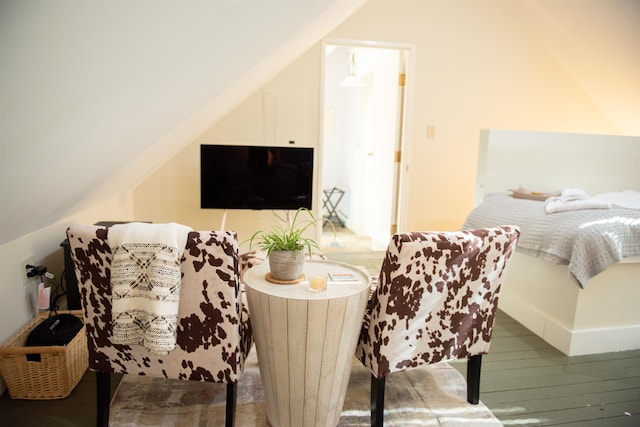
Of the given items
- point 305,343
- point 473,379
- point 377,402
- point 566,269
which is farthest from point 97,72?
point 566,269

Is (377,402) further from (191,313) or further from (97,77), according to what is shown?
(97,77)

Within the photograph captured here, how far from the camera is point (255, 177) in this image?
11.2ft

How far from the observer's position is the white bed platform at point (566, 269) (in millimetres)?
2387

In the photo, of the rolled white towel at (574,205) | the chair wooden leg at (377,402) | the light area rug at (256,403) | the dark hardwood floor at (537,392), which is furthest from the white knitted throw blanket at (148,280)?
the rolled white towel at (574,205)

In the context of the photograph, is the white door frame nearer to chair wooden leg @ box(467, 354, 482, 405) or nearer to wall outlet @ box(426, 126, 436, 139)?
wall outlet @ box(426, 126, 436, 139)

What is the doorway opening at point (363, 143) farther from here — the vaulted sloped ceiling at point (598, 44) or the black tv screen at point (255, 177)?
the vaulted sloped ceiling at point (598, 44)

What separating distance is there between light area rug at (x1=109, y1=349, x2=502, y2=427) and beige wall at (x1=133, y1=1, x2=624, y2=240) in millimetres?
2297

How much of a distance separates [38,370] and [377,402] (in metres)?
1.51

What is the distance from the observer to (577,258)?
88.0 inches

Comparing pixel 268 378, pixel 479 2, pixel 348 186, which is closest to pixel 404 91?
pixel 479 2

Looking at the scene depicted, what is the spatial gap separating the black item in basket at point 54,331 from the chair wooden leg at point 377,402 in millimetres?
1451

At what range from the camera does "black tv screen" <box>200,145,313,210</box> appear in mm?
3342

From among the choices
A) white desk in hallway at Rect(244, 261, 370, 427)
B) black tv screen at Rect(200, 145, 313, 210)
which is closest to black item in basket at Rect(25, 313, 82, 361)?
white desk in hallway at Rect(244, 261, 370, 427)

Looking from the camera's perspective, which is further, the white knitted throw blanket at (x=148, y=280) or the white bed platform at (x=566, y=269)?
the white bed platform at (x=566, y=269)
